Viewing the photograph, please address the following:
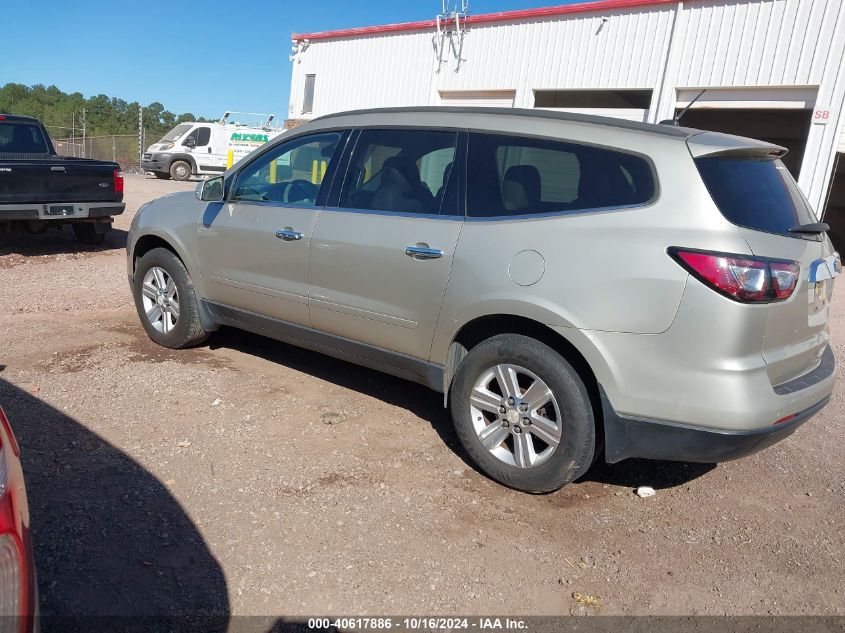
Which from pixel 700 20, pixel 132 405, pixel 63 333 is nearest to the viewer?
pixel 132 405

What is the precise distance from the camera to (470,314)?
3646 mm

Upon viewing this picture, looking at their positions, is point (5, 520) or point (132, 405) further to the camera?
point (132, 405)

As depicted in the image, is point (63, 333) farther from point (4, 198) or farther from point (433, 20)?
point (433, 20)

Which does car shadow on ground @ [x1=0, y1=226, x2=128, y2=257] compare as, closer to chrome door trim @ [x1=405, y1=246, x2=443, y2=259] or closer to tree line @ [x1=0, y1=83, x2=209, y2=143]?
chrome door trim @ [x1=405, y1=246, x2=443, y2=259]

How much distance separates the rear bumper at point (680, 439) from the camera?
10.0 ft

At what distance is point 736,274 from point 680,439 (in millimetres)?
773

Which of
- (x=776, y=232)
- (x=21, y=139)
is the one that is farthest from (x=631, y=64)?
(x=776, y=232)

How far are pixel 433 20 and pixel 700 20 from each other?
6.26 meters

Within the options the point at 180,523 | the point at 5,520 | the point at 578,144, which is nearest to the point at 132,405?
the point at 180,523

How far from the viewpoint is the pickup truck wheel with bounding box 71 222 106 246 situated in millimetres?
10331

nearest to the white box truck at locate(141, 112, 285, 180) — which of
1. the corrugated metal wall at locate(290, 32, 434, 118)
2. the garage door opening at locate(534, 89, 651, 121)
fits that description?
the corrugated metal wall at locate(290, 32, 434, 118)

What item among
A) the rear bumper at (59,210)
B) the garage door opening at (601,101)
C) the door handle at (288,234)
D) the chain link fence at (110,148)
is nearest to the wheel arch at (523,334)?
the door handle at (288,234)

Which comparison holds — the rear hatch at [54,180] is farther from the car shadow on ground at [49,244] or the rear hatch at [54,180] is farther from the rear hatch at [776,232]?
the rear hatch at [776,232]

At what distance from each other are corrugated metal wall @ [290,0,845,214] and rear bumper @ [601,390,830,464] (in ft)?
34.0
